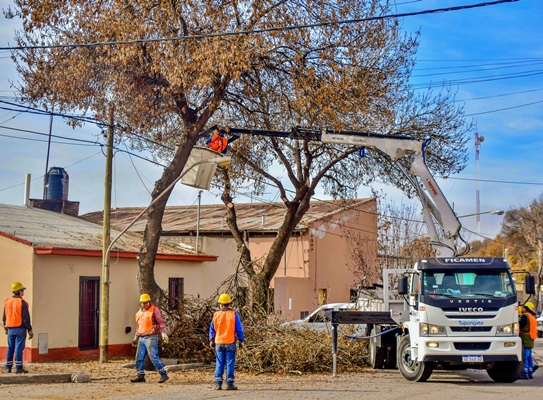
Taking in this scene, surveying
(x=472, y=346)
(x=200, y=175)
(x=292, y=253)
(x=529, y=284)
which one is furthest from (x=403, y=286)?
(x=292, y=253)

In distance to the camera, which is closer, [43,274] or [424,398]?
[424,398]

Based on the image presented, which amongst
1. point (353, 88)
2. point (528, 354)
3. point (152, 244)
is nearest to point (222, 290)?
point (152, 244)

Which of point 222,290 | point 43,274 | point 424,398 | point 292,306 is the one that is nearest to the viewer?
point 424,398

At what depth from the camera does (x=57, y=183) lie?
3441 centimetres

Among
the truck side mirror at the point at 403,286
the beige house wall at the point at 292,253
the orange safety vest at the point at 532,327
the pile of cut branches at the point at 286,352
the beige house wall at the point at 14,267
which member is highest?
the beige house wall at the point at 292,253

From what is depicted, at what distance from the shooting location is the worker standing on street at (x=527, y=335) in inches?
640

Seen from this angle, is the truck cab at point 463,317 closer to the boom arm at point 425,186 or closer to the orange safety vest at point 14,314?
the boom arm at point 425,186

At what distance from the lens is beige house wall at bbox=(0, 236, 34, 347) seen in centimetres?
1888

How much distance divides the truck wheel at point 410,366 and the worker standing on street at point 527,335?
8.41ft

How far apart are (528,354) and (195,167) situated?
9.01 metres

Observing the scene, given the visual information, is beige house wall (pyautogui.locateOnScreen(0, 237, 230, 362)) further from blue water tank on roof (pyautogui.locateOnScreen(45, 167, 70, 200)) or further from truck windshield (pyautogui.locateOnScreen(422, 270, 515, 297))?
blue water tank on roof (pyautogui.locateOnScreen(45, 167, 70, 200))

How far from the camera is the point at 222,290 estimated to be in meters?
22.2

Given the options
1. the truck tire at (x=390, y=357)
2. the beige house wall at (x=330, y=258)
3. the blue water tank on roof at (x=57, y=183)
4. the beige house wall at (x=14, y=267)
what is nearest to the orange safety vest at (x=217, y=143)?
the beige house wall at (x=14, y=267)

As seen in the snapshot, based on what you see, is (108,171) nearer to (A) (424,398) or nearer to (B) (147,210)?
(B) (147,210)
